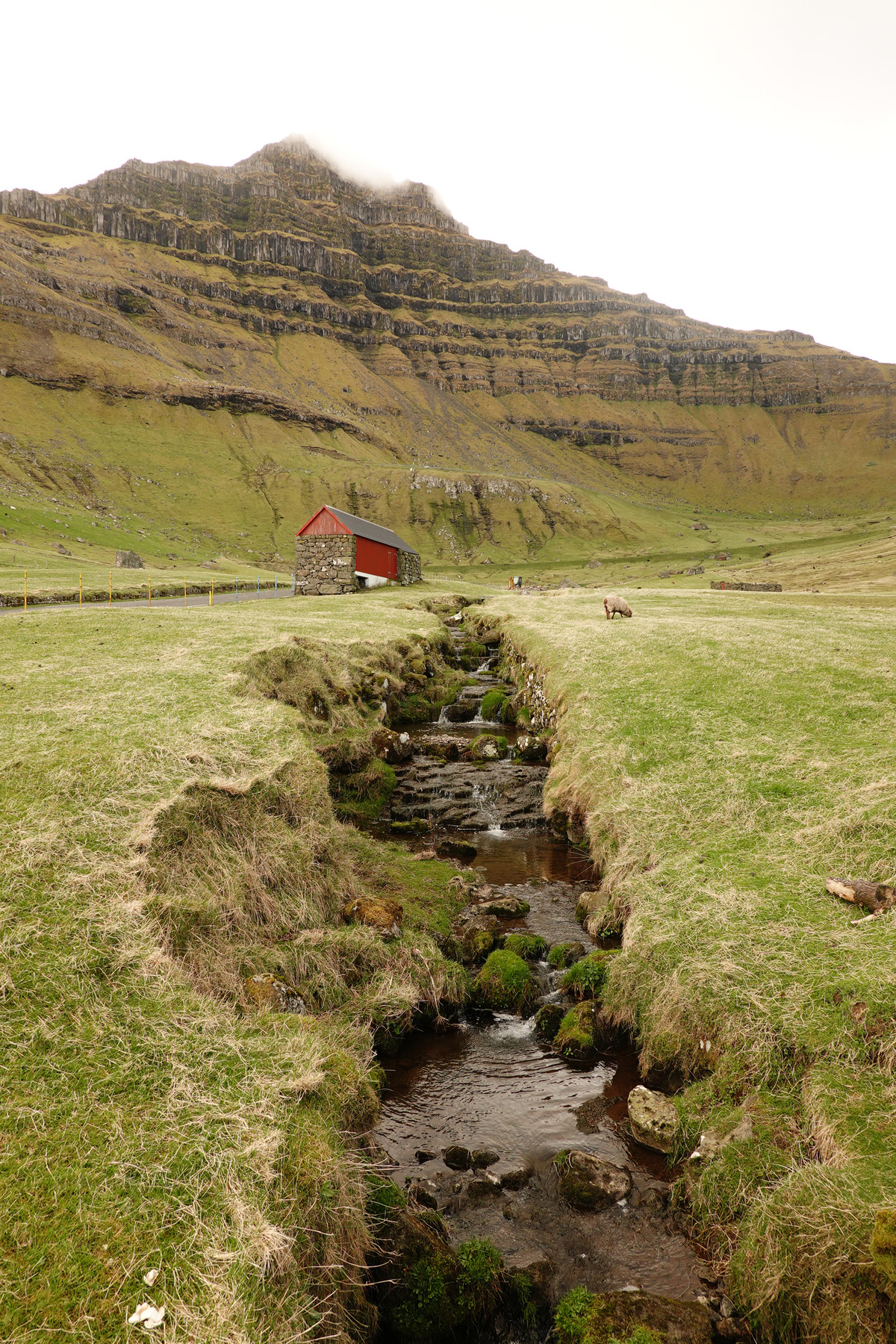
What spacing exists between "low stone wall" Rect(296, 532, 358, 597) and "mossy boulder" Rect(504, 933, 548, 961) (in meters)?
51.0

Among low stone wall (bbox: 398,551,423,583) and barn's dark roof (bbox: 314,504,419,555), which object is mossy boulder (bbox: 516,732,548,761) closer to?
barn's dark roof (bbox: 314,504,419,555)

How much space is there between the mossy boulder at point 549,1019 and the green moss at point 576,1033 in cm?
Answer: 10

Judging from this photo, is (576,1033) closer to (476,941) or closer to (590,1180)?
(590,1180)

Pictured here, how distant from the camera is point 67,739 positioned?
11312 millimetres

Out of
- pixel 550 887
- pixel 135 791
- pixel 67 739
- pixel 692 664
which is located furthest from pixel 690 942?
pixel 692 664

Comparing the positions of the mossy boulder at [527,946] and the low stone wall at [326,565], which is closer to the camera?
the mossy boulder at [527,946]

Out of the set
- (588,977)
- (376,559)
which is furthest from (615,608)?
(376,559)

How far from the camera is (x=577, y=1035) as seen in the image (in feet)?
31.3

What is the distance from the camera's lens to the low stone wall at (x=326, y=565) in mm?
59906

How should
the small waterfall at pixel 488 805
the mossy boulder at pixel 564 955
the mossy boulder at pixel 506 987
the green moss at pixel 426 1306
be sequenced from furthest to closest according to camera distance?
the small waterfall at pixel 488 805
the mossy boulder at pixel 564 955
the mossy boulder at pixel 506 987
the green moss at pixel 426 1306

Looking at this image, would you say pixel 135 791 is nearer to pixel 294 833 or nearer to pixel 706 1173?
pixel 294 833

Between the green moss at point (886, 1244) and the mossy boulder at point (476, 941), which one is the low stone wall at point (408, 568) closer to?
the mossy boulder at point (476, 941)

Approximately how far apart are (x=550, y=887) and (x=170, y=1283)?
10.6m

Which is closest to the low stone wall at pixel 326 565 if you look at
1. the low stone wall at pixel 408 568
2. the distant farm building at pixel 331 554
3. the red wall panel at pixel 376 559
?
the distant farm building at pixel 331 554
